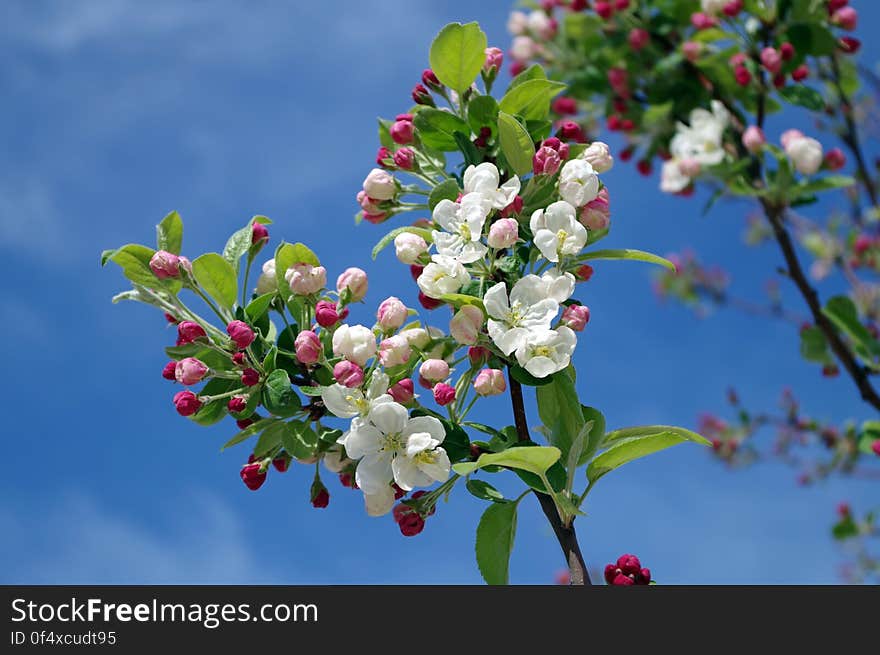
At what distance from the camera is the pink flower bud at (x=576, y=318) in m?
1.34

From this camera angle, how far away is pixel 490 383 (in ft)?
4.27

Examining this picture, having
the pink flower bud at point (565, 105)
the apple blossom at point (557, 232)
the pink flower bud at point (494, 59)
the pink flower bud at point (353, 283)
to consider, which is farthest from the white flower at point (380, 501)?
the pink flower bud at point (565, 105)

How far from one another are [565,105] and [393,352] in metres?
2.54

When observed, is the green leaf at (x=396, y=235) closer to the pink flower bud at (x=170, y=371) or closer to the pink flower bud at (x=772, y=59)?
the pink flower bud at (x=170, y=371)

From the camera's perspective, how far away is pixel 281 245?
1410mm

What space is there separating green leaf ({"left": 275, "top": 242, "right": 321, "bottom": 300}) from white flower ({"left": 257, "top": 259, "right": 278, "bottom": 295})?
2.9 inches

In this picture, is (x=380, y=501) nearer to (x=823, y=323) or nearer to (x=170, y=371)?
(x=170, y=371)

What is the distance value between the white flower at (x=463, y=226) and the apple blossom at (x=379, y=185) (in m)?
0.20

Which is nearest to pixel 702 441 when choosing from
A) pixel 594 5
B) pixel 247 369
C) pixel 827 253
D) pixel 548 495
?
pixel 548 495

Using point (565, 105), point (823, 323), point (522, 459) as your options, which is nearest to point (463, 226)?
point (522, 459)

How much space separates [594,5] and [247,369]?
258cm

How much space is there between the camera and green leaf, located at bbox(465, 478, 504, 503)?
1352 millimetres

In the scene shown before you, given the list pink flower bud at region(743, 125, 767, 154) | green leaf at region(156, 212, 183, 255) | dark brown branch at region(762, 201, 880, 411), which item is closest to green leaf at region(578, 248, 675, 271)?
green leaf at region(156, 212, 183, 255)
